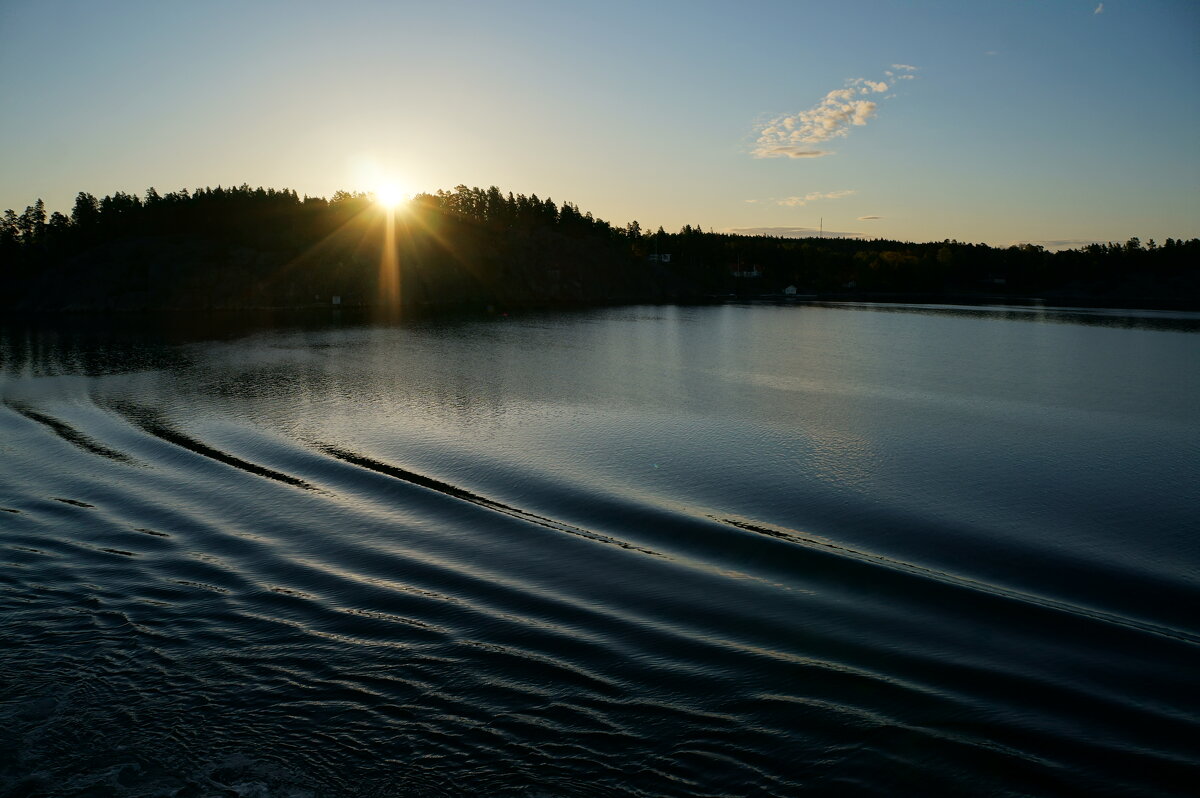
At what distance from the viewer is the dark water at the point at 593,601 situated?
948cm

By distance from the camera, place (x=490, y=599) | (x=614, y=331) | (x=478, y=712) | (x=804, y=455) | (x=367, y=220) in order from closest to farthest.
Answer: (x=478, y=712)
(x=490, y=599)
(x=804, y=455)
(x=614, y=331)
(x=367, y=220)

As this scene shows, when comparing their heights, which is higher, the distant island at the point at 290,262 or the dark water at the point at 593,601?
the distant island at the point at 290,262

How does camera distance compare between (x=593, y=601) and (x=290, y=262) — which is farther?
(x=290, y=262)

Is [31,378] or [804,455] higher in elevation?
[31,378]

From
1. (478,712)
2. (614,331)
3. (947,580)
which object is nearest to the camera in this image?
(478,712)

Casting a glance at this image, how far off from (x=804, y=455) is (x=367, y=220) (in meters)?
163

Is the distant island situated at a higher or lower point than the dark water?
higher

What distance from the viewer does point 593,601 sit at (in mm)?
14344

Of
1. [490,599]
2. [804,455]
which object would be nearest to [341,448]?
[490,599]

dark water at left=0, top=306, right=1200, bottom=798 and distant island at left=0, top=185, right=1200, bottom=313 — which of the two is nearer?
dark water at left=0, top=306, right=1200, bottom=798

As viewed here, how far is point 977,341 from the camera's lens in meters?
72.1

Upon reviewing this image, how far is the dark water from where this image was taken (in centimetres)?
948

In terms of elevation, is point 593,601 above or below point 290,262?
below

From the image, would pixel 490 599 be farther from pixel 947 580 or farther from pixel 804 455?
pixel 804 455
